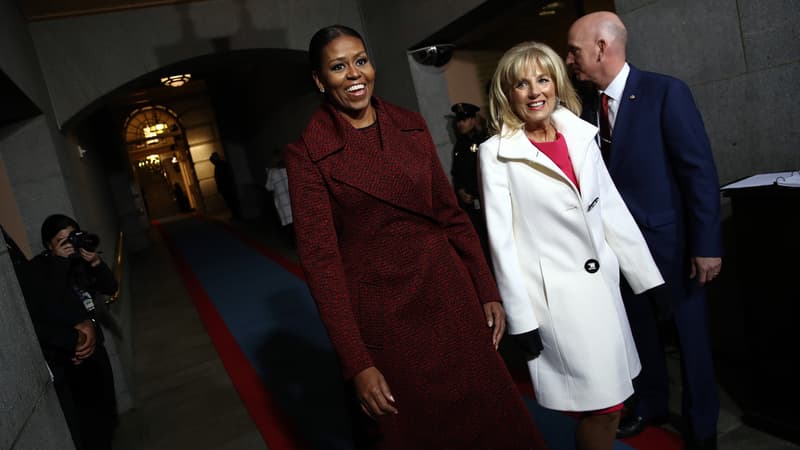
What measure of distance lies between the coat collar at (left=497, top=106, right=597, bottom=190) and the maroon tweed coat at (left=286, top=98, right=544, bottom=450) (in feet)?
1.06

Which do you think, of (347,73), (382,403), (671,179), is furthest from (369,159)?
(671,179)

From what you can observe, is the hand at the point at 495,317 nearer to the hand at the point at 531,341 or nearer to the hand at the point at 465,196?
the hand at the point at 531,341

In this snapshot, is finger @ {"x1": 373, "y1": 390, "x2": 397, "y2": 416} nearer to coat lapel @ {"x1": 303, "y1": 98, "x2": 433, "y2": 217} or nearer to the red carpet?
coat lapel @ {"x1": 303, "y1": 98, "x2": 433, "y2": 217}

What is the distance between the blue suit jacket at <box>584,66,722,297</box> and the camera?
6.36 feet

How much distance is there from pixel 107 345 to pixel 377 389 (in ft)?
10.9

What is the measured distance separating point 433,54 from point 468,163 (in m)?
1.63

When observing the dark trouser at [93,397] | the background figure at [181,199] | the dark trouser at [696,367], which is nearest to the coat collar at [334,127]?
the dark trouser at [696,367]

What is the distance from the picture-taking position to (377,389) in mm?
1333

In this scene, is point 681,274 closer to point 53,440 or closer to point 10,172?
point 53,440

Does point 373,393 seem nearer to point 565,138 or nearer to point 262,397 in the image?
point 565,138

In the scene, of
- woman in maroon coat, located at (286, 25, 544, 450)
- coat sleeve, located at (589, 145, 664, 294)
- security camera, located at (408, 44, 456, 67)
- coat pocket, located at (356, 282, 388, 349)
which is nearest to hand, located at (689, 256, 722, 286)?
coat sleeve, located at (589, 145, 664, 294)

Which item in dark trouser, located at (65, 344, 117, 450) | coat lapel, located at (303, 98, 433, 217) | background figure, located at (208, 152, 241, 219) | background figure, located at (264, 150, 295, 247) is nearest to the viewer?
coat lapel, located at (303, 98, 433, 217)

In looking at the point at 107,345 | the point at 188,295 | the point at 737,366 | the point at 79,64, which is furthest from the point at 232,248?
the point at 737,366

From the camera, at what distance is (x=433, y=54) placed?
5551 millimetres
